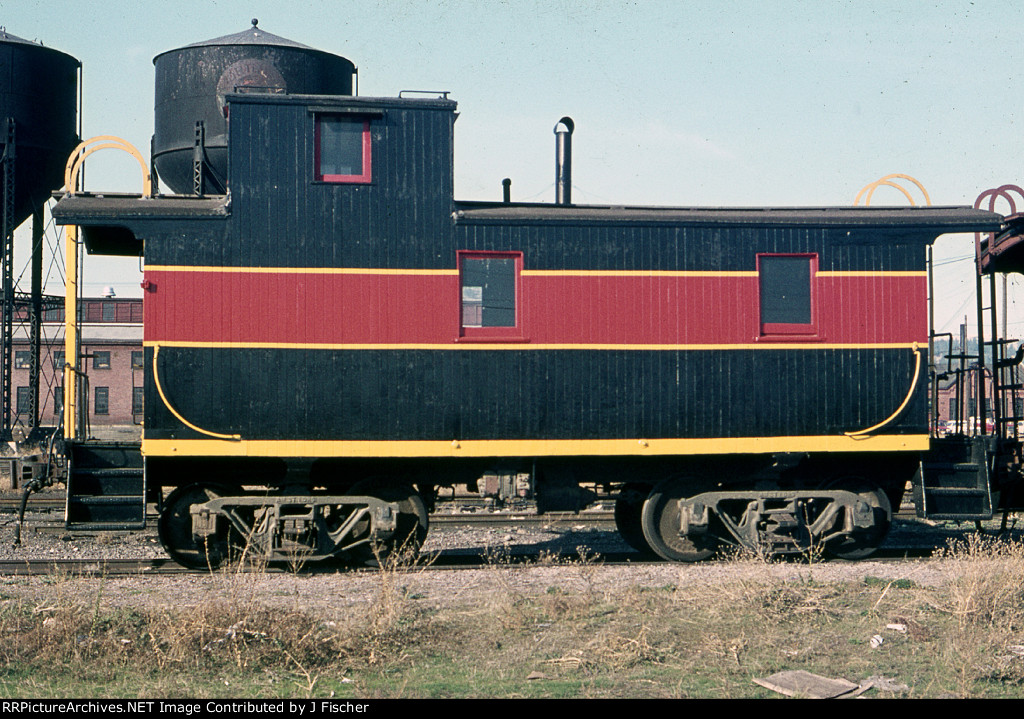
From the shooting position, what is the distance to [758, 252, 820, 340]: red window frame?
12.5 meters

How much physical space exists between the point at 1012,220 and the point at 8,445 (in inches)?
1183

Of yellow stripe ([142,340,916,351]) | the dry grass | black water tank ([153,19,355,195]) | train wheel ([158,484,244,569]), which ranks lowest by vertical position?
the dry grass

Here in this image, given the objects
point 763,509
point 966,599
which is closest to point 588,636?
point 966,599

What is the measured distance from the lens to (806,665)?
7711 millimetres

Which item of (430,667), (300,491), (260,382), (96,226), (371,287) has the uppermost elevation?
(96,226)

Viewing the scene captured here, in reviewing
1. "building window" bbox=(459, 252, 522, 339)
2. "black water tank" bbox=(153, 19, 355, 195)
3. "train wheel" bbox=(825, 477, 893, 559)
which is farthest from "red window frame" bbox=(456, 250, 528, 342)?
"black water tank" bbox=(153, 19, 355, 195)

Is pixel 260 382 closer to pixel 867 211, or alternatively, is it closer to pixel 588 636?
pixel 588 636

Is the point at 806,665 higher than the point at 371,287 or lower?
lower

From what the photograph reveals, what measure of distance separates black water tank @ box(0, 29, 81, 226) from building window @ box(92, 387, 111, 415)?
29.9 meters

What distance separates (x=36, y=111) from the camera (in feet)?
92.4

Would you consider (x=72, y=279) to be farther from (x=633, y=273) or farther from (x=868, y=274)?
(x=868, y=274)

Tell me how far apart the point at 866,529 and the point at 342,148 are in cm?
845

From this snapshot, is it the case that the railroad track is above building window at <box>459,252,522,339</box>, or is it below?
below

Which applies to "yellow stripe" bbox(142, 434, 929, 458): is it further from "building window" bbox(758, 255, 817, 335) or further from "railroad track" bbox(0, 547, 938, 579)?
"building window" bbox(758, 255, 817, 335)
